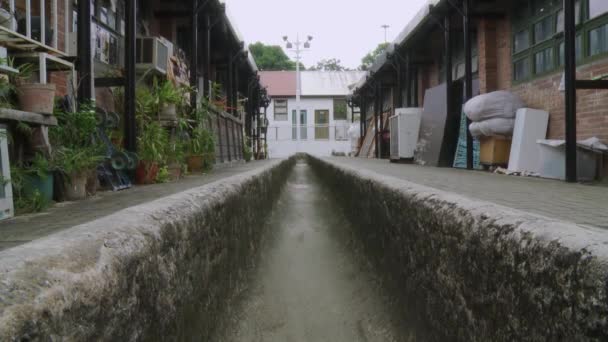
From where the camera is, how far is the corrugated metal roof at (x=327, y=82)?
34.7 m

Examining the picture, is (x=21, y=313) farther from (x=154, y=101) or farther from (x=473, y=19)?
(x=473, y=19)

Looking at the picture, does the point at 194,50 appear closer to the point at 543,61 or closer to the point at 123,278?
the point at 543,61

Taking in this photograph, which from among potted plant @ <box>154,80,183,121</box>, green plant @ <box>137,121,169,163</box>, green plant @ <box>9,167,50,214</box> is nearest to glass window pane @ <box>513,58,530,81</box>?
potted plant @ <box>154,80,183,121</box>

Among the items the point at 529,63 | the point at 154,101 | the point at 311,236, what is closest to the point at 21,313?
the point at 311,236

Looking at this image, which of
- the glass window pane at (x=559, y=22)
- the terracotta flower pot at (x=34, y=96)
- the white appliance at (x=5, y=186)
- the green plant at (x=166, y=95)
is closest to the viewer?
the white appliance at (x=5, y=186)

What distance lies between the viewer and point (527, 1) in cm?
892

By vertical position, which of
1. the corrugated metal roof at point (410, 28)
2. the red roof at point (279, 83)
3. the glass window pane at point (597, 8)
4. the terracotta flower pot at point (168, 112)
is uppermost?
the red roof at point (279, 83)

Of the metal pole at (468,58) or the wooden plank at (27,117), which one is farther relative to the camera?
the metal pole at (468,58)

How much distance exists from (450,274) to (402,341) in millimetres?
676

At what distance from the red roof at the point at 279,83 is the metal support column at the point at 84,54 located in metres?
29.4

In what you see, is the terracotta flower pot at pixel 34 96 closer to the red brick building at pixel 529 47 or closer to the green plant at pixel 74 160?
the green plant at pixel 74 160

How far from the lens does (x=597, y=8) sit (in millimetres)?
6789

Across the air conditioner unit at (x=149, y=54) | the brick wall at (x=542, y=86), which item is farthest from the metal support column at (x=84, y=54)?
the brick wall at (x=542, y=86)

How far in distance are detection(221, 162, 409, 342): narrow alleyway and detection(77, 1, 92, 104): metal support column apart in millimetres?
2017
